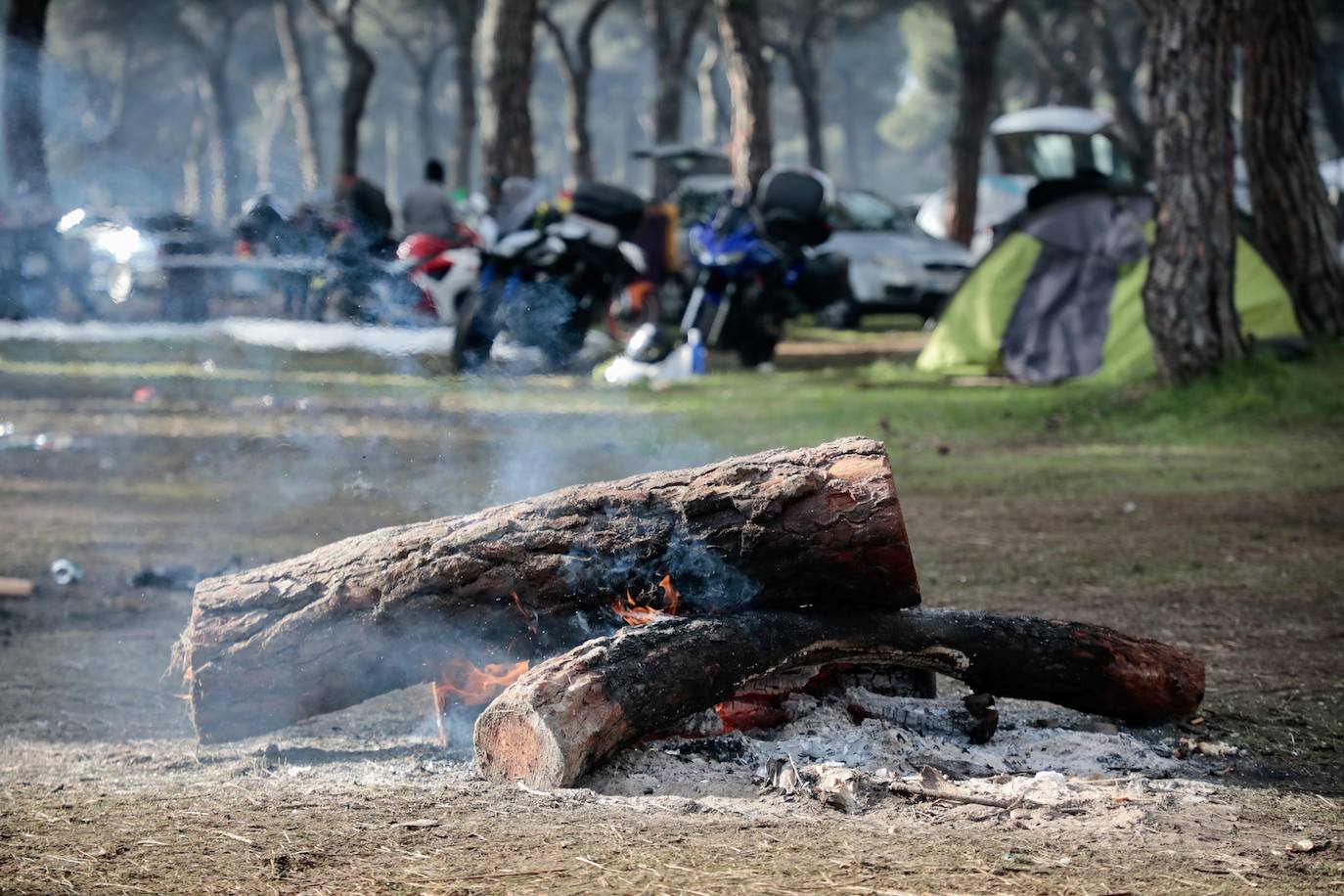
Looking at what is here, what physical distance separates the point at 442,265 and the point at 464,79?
72.6 feet

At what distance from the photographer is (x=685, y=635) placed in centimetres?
402

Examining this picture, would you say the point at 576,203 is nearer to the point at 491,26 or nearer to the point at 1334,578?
the point at 491,26

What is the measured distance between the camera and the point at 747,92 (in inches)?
775

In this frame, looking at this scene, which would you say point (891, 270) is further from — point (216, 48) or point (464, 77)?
point (216, 48)

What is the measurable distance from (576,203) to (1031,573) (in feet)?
25.6

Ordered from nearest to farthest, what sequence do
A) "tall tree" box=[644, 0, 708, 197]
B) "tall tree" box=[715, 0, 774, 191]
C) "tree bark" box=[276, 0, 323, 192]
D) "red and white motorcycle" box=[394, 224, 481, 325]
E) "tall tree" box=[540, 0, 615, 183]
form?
"red and white motorcycle" box=[394, 224, 481, 325] < "tall tree" box=[715, 0, 774, 191] < "tall tree" box=[644, 0, 708, 197] < "tall tree" box=[540, 0, 615, 183] < "tree bark" box=[276, 0, 323, 192]

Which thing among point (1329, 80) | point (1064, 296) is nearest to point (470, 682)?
point (1064, 296)

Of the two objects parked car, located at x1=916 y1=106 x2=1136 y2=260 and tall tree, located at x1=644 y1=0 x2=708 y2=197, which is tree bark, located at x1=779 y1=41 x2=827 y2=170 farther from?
parked car, located at x1=916 y1=106 x2=1136 y2=260

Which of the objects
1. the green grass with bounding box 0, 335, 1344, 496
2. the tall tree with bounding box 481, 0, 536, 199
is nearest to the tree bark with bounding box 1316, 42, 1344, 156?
the tall tree with bounding box 481, 0, 536, 199

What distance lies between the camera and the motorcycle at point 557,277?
42.9 feet

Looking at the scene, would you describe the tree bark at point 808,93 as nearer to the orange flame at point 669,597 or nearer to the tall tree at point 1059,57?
the tall tree at point 1059,57

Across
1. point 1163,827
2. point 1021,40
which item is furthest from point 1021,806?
point 1021,40

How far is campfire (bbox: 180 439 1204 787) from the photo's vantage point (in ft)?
13.4

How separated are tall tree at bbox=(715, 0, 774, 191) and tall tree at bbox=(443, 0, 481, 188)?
A: 48.1ft
